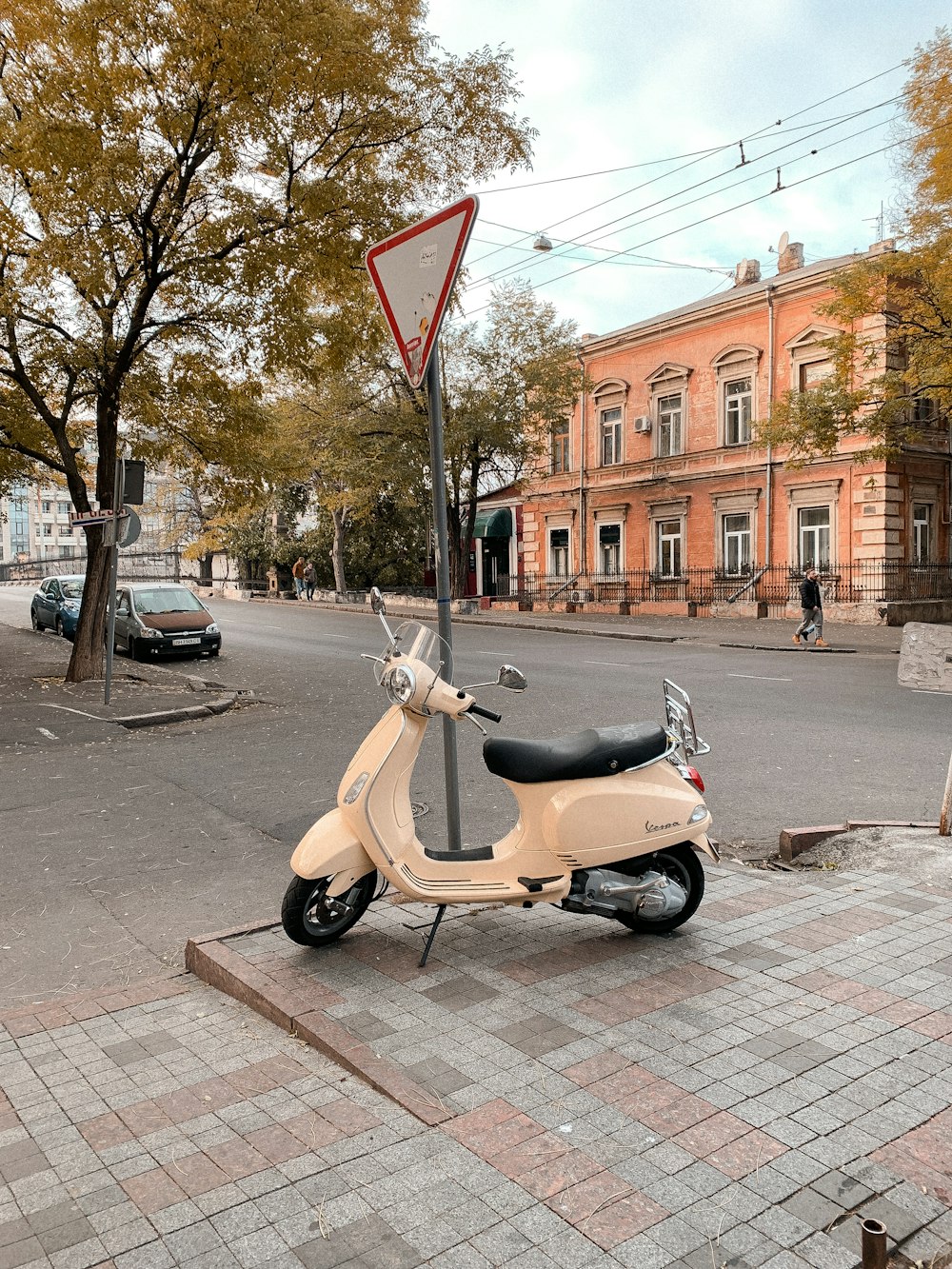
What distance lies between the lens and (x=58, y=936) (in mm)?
4836

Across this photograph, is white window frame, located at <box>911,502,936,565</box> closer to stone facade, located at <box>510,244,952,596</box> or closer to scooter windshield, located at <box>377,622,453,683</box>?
stone facade, located at <box>510,244,952,596</box>

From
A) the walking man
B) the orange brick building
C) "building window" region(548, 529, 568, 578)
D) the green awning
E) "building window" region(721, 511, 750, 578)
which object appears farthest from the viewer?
the green awning

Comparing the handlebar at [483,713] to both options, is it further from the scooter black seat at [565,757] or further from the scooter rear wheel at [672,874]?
the scooter rear wheel at [672,874]

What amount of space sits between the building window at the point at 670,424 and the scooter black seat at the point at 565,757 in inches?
1152

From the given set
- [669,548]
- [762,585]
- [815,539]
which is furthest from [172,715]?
[669,548]

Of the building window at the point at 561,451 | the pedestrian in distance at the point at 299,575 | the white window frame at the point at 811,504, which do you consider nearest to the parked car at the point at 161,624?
the white window frame at the point at 811,504

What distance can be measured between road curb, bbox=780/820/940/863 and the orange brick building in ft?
59.2

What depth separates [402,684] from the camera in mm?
4035

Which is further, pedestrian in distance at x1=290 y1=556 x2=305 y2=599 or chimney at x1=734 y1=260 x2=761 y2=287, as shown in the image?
pedestrian in distance at x1=290 y1=556 x2=305 y2=599

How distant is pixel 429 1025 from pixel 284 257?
11263mm

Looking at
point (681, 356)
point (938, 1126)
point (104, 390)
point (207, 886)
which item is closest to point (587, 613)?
point (681, 356)

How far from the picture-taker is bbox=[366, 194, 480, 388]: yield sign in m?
4.14

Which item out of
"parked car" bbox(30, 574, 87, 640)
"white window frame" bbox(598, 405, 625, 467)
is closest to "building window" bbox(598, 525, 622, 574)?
"white window frame" bbox(598, 405, 625, 467)

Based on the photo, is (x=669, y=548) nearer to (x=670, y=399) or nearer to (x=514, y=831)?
(x=670, y=399)
